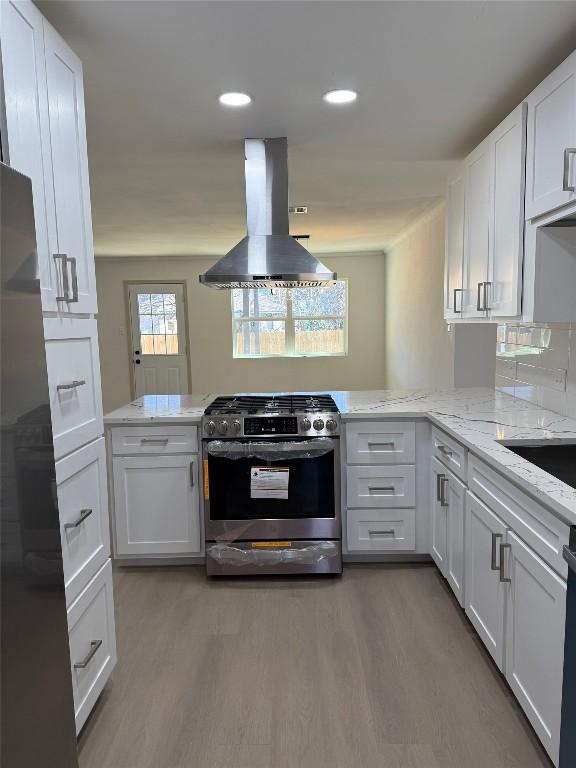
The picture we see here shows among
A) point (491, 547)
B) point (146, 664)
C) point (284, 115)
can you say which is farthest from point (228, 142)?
point (146, 664)

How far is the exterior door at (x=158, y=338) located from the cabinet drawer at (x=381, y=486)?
213 inches

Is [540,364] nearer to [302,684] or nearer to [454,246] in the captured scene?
[454,246]

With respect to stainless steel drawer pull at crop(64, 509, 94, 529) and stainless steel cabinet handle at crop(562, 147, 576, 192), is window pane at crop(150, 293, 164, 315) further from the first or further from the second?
stainless steel cabinet handle at crop(562, 147, 576, 192)

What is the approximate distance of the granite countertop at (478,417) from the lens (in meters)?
1.58

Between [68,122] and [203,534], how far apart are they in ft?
6.73

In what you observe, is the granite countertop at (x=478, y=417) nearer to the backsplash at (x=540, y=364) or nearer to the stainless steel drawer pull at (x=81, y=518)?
the backsplash at (x=540, y=364)

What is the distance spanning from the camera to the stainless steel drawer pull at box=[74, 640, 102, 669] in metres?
1.65

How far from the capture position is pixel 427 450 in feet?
9.43

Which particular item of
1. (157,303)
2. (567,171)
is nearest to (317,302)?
(157,303)

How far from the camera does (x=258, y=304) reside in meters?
7.91

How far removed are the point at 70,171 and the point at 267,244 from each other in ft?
4.98

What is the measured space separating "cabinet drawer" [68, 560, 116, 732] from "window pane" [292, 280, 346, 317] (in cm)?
628

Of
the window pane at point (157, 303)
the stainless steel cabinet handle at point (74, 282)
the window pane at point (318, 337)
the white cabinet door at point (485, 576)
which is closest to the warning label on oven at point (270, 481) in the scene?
the white cabinet door at point (485, 576)

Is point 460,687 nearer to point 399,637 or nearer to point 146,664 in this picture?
point 399,637
